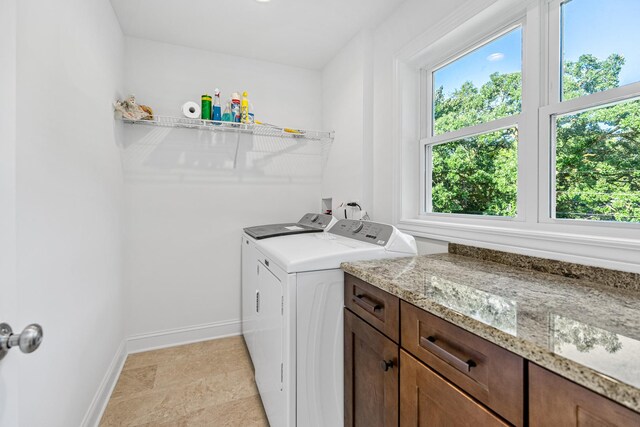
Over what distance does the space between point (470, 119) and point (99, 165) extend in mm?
2103

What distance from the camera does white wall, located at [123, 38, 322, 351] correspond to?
227 cm

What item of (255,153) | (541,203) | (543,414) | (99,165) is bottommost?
(543,414)

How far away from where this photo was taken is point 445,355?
0.80m

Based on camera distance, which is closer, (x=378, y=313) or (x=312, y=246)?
(x=378, y=313)

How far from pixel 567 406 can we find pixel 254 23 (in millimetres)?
2469

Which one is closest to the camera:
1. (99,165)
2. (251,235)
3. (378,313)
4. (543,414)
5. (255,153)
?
(543,414)

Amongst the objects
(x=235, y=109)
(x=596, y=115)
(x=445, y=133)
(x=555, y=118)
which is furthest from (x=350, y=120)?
(x=596, y=115)

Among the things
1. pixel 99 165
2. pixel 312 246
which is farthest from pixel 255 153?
pixel 312 246

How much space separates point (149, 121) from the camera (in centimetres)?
218

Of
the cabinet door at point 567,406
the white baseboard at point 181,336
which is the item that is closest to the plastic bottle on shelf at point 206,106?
the white baseboard at point 181,336

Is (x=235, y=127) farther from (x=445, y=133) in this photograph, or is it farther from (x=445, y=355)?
(x=445, y=355)

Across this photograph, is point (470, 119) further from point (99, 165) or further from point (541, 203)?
point (99, 165)

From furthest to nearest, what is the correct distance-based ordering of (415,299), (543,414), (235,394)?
1. (235,394)
2. (415,299)
3. (543,414)

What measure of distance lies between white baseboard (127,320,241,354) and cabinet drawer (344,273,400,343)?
1.65 metres
